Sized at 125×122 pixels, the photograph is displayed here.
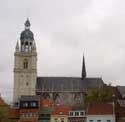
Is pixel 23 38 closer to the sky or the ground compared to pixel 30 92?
closer to the sky

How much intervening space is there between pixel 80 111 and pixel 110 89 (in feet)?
117

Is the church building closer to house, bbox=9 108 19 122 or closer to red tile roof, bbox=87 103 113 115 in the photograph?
house, bbox=9 108 19 122

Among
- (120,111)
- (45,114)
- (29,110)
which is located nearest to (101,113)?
(120,111)

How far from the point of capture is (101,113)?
111000 mm

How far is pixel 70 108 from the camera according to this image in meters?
117

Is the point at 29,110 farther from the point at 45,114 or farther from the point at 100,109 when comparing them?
the point at 100,109

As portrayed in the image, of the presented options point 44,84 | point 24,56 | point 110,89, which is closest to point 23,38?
point 24,56

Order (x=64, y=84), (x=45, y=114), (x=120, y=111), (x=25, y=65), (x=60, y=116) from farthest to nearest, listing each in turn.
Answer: (x=64, y=84)
(x=25, y=65)
(x=45, y=114)
(x=60, y=116)
(x=120, y=111)

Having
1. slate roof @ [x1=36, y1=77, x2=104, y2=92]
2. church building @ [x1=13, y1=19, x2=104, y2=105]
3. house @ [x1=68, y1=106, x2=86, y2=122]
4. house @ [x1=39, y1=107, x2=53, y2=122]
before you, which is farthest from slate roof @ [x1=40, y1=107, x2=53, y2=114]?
slate roof @ [x1=36, y1=77, x2=104, y2=92]

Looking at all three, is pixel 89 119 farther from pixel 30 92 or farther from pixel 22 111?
pixel 30 92

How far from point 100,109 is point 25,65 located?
74647 mm

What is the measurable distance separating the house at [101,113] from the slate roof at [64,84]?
7302cm

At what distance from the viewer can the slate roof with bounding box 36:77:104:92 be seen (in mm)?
186375

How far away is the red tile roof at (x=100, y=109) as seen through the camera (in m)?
111
